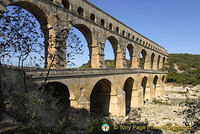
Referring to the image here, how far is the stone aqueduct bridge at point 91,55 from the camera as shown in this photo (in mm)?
11062

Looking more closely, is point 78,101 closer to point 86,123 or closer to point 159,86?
point 86,123

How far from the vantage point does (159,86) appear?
33375mm

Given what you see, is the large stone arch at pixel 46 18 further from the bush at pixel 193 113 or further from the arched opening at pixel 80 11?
the bush at pixel 193 113

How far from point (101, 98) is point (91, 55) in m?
5.47

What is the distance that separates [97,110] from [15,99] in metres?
12.1

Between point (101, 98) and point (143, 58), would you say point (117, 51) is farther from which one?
point (143, 58)

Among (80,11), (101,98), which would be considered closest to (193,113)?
(101,98)

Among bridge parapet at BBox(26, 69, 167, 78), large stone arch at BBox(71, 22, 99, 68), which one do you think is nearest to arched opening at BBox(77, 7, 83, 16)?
large stone arch at BBox(71, 22, 99, 68)

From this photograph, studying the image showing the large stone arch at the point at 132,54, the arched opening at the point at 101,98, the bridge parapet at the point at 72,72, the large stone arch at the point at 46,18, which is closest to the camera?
the bridge parapet at the point at 72,72

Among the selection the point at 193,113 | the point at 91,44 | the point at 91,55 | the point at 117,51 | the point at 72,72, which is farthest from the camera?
the point at 117,51

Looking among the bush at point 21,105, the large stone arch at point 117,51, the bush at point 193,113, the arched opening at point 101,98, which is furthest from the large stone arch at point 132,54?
the bush at point 193,113

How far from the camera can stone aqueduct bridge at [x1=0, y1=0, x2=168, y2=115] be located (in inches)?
436

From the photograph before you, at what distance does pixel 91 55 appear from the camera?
18.2 metres

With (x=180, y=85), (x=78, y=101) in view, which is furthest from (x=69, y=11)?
(x=180, y=85)
